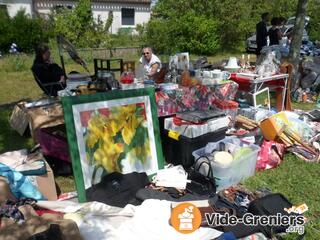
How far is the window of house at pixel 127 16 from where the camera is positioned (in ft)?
67.0

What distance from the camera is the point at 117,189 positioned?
328 centimetres

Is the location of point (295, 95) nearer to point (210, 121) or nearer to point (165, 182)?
point (210, 121)

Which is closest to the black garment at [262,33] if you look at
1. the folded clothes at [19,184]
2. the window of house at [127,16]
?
the folded clothes at [19,184]

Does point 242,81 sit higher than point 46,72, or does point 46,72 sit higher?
point 46,72

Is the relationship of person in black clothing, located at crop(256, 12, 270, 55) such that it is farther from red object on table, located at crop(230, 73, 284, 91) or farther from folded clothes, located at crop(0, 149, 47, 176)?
folded clothes, located at crop(0, 149, 47, 176)

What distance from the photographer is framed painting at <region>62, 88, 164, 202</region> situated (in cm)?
333

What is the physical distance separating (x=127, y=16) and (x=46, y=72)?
15.9 m

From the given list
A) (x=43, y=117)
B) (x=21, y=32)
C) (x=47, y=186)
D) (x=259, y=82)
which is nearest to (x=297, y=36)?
(x=259, y=82)

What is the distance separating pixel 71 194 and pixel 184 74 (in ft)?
7.21

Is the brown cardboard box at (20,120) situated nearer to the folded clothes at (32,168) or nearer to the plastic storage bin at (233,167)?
the folded clothes at (32,168)

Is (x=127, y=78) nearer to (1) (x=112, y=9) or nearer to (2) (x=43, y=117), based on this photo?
(2) (x=43, y=117)

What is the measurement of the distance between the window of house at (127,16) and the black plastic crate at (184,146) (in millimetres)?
17294

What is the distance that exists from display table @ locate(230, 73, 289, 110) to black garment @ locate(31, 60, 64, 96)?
108 inches

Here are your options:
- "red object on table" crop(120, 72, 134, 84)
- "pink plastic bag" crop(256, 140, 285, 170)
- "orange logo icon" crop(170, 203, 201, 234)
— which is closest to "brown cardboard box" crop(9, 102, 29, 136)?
"red object on table" crop(120, 72, 134, 84)
